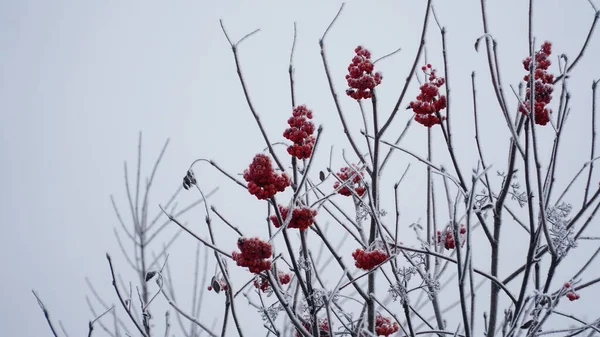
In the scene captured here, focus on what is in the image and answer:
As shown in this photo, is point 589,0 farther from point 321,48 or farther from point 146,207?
point 146,207

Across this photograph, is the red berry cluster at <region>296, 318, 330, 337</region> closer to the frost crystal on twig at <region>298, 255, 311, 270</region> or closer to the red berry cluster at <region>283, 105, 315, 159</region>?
the frost crystal on twig at <region>298, 255, 311, 270</region>

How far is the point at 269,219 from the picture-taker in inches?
88.4

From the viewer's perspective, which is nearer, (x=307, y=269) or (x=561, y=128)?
(x=561, y=128)

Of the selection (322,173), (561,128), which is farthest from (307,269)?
(561,128)

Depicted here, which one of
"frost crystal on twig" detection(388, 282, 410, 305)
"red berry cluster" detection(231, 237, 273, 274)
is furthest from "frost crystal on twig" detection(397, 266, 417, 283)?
"red berry cluster" detection(231, 237, 273, 274)

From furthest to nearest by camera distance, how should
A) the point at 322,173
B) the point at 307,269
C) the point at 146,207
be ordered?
1. the point at 146,207
2. the point at 322,173
3. the point at 307,269

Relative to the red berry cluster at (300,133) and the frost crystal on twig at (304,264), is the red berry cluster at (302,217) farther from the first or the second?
the red berry cluster at (300,133)

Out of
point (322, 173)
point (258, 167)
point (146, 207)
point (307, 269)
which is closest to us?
point (258, 167)

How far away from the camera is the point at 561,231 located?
6.59ft

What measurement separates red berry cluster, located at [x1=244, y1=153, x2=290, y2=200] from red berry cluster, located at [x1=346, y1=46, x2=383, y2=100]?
78cm

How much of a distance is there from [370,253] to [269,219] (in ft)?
1.68

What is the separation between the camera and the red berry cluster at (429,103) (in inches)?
98.0

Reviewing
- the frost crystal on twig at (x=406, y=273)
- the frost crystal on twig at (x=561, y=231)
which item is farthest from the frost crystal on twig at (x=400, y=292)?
the frost crystal on twig at (x=561, y=231)

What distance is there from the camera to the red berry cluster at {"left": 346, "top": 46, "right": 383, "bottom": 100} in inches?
98.9
